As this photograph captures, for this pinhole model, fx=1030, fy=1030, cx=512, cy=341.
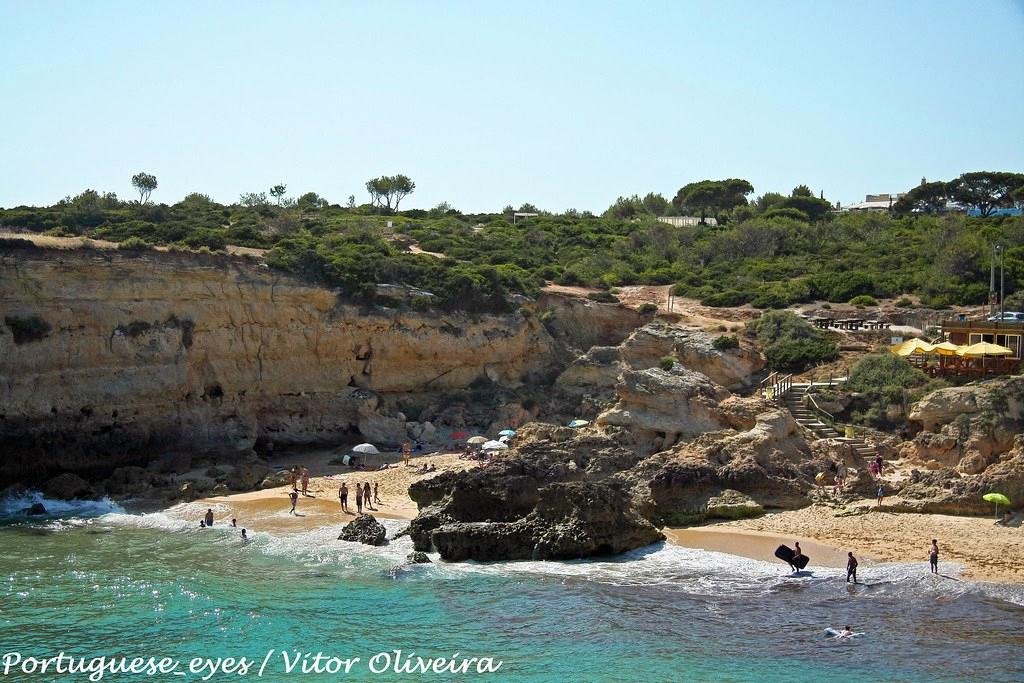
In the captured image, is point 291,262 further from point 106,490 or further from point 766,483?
point 766,483

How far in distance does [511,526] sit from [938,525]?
383 inches

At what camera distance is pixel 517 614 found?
19328mm

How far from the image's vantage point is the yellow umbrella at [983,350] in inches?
1200

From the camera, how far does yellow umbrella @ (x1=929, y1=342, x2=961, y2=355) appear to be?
3106 cm

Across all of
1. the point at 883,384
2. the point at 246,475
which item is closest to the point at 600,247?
the point at 883,384

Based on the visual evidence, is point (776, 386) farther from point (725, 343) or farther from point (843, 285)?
point (843, 285)

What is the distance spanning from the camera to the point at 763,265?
50.2 m

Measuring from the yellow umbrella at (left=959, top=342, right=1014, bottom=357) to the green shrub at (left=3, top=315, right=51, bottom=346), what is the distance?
27667 millimetres

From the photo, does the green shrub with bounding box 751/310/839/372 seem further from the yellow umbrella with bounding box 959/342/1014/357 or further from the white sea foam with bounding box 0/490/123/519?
the white sea foam with bounding box 0/490/123/519

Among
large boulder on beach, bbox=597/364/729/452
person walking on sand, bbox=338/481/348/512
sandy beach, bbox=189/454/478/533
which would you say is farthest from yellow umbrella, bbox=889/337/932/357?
person walking on sand, bbox=338/481/348/512

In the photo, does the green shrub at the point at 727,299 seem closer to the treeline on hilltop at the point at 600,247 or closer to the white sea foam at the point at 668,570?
the treeline on hilltop at the point at 600,247

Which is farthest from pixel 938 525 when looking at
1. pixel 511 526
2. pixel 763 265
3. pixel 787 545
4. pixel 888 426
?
pixel 763 265

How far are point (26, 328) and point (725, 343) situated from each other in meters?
22.1

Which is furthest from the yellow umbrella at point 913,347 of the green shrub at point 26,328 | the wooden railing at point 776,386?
the green shrub at point 26,328
